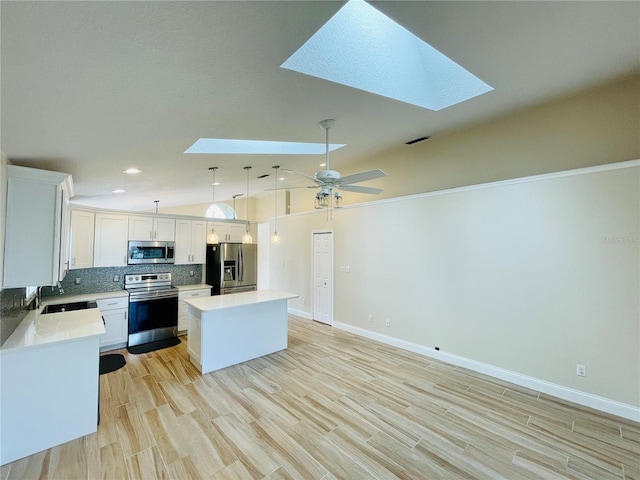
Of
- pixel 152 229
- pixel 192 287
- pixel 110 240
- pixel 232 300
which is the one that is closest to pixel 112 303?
pixel 110 240

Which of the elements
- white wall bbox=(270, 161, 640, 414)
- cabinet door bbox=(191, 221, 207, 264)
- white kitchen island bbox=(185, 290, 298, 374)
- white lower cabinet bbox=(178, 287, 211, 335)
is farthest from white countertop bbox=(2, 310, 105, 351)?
white wall bbox=(270, 161, 640, 414)

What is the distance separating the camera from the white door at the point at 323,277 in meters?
5.95

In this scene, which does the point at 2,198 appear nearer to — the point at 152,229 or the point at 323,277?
the point at 152,229

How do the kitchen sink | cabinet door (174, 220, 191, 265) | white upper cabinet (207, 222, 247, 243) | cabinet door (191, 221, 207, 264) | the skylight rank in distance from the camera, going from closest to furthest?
the skylight
the kitchen sink
cabinet door (174, 220, 191, 265)
cabinet door (191, 221, 207, 264)
white upper cabinet (207, 222, 247, 243)

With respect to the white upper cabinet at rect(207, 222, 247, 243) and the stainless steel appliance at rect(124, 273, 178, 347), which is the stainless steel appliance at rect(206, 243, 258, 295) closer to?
the white upper cabinet at rect(207, 222, 247, 243)

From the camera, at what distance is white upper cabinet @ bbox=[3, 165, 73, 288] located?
2418mm

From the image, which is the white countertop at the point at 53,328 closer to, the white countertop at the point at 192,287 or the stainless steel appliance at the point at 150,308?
the stainless steel appliance at the point at 150,308

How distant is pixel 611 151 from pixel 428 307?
2.81 m

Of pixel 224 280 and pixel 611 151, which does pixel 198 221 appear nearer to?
pixel 224 280

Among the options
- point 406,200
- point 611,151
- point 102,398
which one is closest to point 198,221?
point 102,398

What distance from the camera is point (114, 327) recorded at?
14.7ft

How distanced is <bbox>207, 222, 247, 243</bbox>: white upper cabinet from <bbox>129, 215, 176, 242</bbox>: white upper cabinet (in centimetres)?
81

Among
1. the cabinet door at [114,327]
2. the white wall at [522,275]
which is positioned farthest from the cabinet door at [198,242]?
the white wall at [522,275]

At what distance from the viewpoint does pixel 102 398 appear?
3090 millimetres
